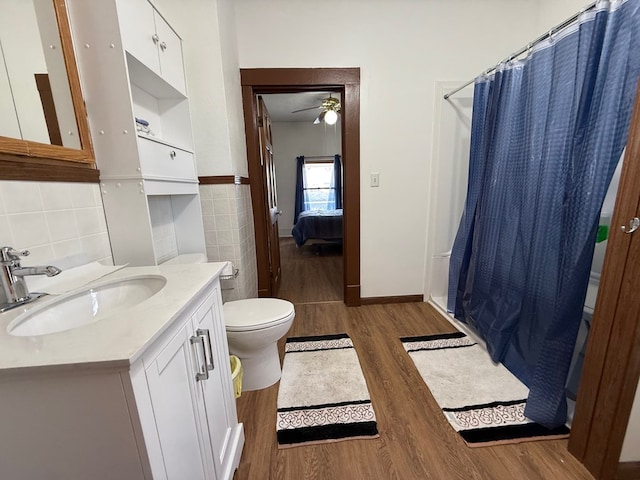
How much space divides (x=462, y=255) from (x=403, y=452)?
135 centimetres

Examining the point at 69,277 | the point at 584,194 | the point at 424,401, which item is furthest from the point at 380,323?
the point at 69,277

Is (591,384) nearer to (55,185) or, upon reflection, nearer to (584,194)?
(584,194)

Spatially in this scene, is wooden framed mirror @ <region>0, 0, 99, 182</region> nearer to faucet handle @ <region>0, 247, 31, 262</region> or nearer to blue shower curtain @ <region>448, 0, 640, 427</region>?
faucet handle @ <region>0, 247, 31, 262</region>

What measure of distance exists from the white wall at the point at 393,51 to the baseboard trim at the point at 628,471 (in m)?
1.78

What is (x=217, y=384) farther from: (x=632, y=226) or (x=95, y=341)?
(x=632, y=226)

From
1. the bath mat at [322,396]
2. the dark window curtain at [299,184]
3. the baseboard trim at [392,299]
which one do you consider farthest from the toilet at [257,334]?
the dark window curtain at [299,184]

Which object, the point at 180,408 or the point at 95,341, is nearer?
the point at 95,341

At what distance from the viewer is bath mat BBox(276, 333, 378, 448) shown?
1.20m

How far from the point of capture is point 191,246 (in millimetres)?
1584

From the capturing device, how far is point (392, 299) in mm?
2484

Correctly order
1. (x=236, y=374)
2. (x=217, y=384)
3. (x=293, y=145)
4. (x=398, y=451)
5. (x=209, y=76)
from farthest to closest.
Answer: (x=293, y=145), (x=209, y=76), (x=236, y=374), (x=398, y=451), (x=217, y=384)

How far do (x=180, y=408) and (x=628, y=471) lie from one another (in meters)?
1.51

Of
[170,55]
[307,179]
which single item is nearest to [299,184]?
[307,179]

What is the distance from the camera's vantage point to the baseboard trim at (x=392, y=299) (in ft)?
8.09
